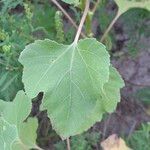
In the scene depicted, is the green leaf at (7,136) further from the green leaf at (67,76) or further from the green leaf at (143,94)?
the green leaf at (143,94)

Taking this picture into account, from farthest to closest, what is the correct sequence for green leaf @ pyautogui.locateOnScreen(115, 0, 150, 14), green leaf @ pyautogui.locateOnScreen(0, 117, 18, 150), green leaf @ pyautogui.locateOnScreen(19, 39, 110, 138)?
green leaf @ pyautogui.locateOnScreen(115, 0, 150, 14)
green leaf @ pyautogui.locateOnScreen(0, 117, 18, 150)
green leaf @ pyautogui.locateOnScreen(19, 39, 110, 138)

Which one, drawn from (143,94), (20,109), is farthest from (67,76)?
(143,94)

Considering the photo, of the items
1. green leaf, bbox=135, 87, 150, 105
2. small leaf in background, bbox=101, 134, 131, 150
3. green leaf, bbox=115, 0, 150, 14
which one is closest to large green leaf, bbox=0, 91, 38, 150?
small leaf in background, bbox=101, 134, 131, 150

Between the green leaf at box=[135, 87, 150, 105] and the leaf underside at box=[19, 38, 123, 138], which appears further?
the green leaf at box=[135, 87, 150, 105]

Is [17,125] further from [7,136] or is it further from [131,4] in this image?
[131,4]

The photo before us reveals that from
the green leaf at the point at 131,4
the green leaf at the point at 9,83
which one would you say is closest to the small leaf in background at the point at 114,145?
the green leaf at the point at 9,83

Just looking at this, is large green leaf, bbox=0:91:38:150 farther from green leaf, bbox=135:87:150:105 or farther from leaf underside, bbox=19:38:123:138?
green leaf, bbox=135:87:150:105

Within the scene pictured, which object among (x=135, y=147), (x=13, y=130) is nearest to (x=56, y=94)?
(x=13, y=130)
